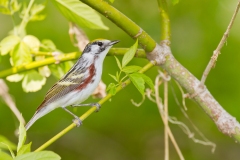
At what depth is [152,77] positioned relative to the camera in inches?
119

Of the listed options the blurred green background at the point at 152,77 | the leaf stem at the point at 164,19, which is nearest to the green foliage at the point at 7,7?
the leaf stem at the point at 164,19

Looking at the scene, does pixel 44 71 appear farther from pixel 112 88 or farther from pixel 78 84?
pixel 112 88

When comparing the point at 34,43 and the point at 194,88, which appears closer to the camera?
the point at 194,88

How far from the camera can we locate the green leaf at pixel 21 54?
178cm

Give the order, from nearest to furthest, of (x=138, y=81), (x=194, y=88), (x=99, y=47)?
(x=138, y=81) → (x=194, y=88) → (x=99, y=47)

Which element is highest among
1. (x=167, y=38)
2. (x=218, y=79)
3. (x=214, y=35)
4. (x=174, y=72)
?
(x=214, y=35)

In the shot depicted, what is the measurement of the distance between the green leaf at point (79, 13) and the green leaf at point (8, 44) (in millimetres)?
187

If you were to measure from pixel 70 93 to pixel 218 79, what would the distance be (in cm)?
116

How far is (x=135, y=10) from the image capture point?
3.11 meters

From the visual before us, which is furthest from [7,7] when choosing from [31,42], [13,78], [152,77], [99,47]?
[152,77]

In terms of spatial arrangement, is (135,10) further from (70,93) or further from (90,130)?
(70,93)

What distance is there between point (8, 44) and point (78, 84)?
44cm

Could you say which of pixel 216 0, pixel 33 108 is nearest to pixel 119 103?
pixel 33 108

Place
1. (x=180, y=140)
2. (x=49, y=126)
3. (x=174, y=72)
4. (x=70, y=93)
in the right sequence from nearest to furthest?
(x=174, y=72) < (x=70, y=93) < (x=49, y=126) < (x=180, y=140)
